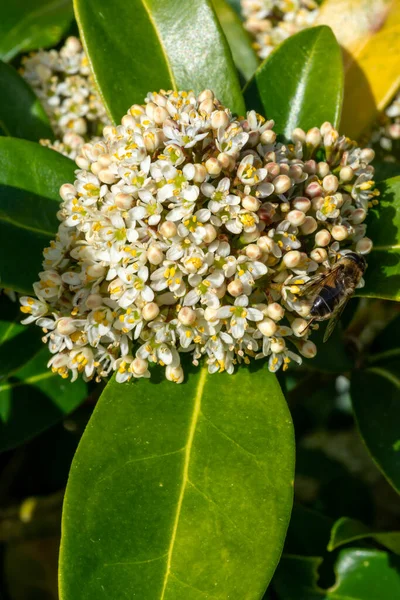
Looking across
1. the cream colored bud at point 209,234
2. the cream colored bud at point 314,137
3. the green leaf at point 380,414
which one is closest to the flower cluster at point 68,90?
the cream colored bud at point 314,137

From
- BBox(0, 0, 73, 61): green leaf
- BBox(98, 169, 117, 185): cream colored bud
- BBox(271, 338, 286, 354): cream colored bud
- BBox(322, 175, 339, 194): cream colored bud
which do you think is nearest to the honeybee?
BBox(271, 338, 286, 354): cream colored bud

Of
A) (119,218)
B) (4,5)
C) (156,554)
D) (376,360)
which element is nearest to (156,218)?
(119,218)

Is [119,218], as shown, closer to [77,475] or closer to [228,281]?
[228,281]

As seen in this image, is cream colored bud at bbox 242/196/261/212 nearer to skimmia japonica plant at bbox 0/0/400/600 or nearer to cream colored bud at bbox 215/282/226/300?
skimmia japonica plant at bbox 0/0/400/600

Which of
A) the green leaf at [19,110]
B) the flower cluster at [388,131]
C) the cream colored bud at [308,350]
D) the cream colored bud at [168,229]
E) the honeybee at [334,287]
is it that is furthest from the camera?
the flower cluster at [388,131]

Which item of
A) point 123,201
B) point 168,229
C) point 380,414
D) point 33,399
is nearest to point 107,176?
point 123,201

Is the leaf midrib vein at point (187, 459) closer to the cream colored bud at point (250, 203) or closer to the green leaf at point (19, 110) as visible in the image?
the cream colored bud at point (250, 203)
